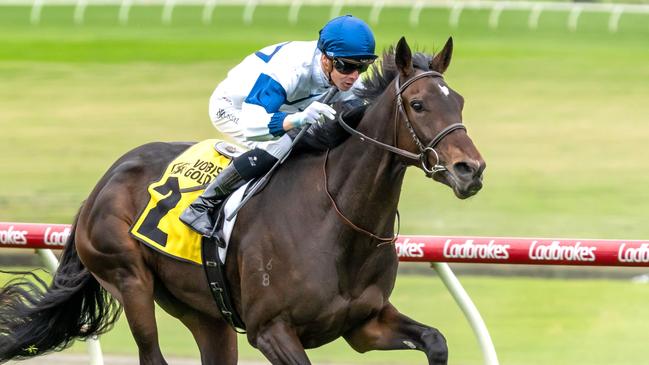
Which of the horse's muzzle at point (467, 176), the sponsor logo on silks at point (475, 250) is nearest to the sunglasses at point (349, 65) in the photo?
the horse's muzzle at point (467, 176)

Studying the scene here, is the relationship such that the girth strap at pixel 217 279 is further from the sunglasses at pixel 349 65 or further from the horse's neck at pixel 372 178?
the sunglasses at pixel 349 65

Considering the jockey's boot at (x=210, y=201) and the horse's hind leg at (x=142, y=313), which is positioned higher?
the jockey's boot at (x=210, y=201)

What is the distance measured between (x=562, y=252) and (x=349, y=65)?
1175 millimetres

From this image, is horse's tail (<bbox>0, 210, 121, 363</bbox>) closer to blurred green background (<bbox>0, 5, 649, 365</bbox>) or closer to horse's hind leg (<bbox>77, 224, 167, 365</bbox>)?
horse's hind leg (<bbox>77, 224, 167, 365</bbox>)

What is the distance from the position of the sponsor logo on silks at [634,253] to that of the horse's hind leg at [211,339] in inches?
59.4

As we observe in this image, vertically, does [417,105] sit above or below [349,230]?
above

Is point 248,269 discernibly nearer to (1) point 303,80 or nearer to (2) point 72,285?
(1) point 303,80

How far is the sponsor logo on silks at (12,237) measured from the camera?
18.5ft

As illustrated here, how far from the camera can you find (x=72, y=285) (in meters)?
5.36

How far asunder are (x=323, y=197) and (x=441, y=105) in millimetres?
582

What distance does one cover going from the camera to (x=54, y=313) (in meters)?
5.32

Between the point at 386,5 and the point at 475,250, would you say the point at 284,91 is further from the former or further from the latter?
the point at 386,5

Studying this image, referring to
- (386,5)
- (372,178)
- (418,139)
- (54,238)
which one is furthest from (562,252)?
(386,5)

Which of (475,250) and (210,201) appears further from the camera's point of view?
(475,250)
